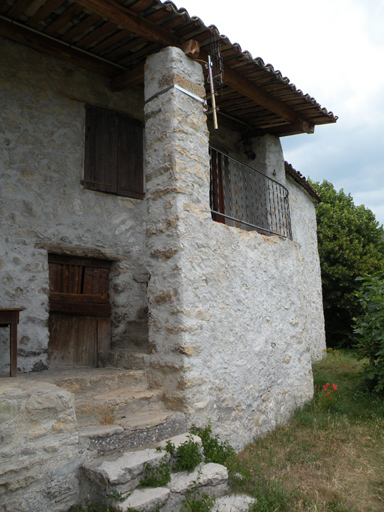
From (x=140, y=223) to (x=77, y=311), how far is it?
4.88 feet

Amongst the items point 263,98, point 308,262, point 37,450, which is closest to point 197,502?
point 37,450

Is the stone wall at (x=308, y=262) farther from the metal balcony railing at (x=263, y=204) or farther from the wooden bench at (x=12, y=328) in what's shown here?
the wooden bench at (x=12, y=328)

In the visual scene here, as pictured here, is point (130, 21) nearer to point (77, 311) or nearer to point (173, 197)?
point (173, 197)

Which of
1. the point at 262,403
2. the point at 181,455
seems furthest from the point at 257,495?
the point at 262,403

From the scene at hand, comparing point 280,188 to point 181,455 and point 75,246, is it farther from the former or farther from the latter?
point 181,455

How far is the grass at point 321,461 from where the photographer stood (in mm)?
3404

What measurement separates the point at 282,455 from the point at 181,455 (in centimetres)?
135

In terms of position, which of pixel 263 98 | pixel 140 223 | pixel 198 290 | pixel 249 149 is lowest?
pixel 198 290

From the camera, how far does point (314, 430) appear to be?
4816 millimetres

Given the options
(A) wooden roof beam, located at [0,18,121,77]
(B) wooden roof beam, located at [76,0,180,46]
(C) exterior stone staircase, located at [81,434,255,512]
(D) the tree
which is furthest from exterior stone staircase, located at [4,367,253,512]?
(D) the tree

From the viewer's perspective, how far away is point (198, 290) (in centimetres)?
414

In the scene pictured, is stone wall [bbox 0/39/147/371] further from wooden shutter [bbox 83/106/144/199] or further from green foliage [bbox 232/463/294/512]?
green foliage [bbox 232/463/294/512]

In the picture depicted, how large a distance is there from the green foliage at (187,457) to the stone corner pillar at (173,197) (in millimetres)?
452

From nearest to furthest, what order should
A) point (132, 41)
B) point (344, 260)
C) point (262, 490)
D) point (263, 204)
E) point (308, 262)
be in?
point (262, 490) < point (132, 41) < point (263, 204) < point (308, 262) < point (344, 260)
